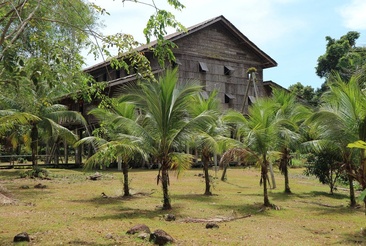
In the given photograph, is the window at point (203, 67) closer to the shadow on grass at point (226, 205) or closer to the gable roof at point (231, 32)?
the gable roof at point (231, 32)

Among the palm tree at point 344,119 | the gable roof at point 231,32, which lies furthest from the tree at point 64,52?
the gable roof at point 231,32

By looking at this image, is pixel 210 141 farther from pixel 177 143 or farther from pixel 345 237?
pixel 345 237

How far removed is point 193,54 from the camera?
27.5m

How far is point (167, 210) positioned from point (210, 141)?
3794 millimetres

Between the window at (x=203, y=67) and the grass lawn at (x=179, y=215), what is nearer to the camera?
the grass lawn at (x=179, y=215)

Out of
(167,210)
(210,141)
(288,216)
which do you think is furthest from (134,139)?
(288,216)

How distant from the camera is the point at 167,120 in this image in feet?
37.6

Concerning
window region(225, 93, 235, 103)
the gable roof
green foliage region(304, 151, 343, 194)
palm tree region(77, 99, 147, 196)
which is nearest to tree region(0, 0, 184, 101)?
palm tree region(77, 99, 147, 196)

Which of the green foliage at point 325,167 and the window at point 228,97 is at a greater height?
the window at point 228,97

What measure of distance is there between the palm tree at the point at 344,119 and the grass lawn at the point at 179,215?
6.27 ft

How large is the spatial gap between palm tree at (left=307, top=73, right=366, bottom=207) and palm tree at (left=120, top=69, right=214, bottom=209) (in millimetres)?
3333

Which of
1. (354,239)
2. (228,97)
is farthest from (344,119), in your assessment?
(228,97)

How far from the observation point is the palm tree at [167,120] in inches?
444

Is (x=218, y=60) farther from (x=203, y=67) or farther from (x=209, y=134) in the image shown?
(x=209, y=134)
